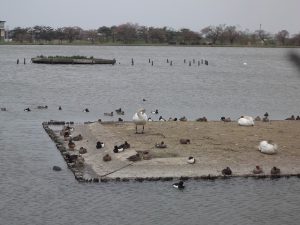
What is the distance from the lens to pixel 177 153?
26922 mm

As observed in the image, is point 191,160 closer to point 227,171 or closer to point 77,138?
point 227,171

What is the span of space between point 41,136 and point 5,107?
1644 cm

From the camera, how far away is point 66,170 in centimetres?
2555

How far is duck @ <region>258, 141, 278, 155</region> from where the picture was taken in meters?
27.5

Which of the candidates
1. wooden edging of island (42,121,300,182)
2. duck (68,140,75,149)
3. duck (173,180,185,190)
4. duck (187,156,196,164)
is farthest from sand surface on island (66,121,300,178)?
duck (173,180,185,190)

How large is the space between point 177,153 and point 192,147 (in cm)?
150

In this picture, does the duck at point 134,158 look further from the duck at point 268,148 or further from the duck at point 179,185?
the duck at point 268,148

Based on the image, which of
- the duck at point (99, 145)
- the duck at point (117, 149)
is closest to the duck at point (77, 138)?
the duck at point (99, 145)

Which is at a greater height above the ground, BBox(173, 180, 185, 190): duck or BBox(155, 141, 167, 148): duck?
BBox(155, 141, 167, 148): duck

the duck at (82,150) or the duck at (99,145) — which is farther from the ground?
the duck at (99,145)

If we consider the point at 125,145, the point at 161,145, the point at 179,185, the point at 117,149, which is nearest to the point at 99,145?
the point at 125,145

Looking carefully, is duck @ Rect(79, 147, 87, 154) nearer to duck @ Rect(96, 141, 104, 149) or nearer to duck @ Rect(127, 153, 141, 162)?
duck @ Rect(96, 141, 104, 149)

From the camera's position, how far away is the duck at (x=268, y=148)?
27.5 metres

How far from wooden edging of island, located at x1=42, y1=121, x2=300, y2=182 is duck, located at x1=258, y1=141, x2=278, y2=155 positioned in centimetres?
24
